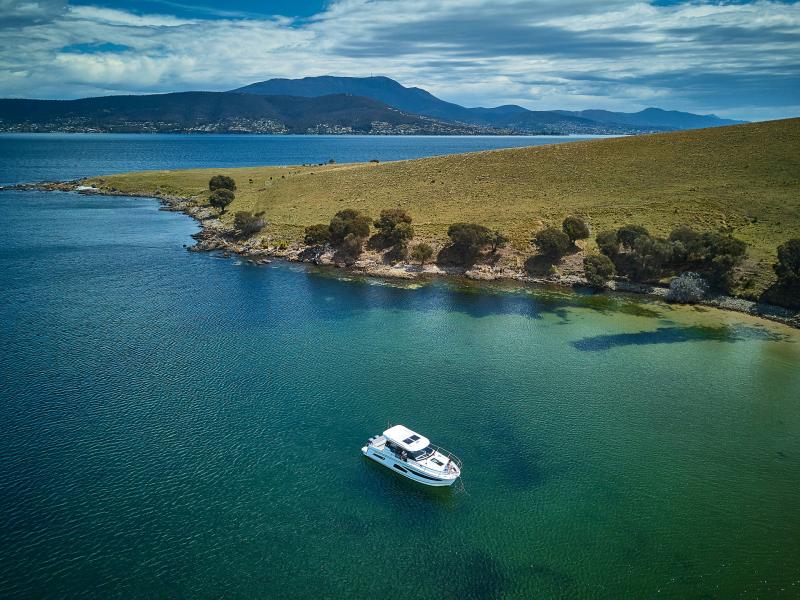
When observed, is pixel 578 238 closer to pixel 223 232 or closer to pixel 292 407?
pixel 292 407

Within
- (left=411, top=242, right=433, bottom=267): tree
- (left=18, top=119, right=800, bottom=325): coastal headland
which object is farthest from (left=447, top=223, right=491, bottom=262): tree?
(left=411, top=242, right=433, bottom=267): tree

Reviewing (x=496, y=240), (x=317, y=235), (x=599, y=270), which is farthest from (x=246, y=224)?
(x=599, y=270)

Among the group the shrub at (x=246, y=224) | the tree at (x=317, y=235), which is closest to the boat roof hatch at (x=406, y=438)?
the tree at (x=317, y=235)

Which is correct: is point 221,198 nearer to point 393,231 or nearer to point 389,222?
point 389,222

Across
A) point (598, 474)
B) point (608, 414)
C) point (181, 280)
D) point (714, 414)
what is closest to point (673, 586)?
point (598, 474)

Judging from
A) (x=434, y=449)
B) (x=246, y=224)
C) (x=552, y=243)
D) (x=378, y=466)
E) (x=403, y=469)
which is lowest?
(x=378, y=466)

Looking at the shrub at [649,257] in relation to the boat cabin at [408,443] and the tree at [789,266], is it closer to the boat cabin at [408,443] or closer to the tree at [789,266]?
the tree at [789,266]
